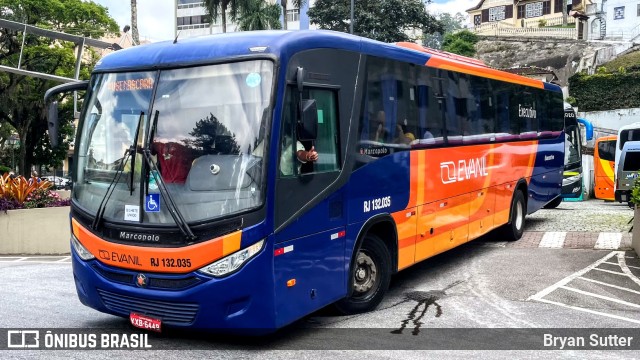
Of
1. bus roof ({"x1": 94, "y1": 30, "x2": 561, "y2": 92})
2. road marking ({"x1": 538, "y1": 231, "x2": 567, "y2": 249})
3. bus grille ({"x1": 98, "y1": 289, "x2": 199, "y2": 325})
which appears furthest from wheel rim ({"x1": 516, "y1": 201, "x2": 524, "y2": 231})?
bus grille ({"x1": 98, "y1": 289, "x2": 199, "y2": 325})

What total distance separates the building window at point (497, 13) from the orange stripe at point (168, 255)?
99.8m

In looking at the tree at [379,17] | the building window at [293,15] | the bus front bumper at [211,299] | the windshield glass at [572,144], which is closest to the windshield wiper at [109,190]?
the bus front bumper at [211,299]

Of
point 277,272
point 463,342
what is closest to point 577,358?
point 463,342

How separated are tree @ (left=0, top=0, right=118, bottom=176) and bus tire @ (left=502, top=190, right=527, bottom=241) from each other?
30949 millimetres

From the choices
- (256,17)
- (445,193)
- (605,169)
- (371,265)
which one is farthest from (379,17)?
(371,265)

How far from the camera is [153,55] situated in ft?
21.7

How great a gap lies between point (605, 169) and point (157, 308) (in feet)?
88.6

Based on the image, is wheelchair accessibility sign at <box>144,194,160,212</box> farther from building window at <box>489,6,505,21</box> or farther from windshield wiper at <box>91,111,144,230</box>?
building window at <box>489,6,505,21</box>

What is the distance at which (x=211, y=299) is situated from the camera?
5.88m

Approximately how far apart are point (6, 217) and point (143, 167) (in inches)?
422

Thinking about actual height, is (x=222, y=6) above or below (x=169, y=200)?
above

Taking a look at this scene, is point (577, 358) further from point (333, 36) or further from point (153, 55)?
point (153, 55)

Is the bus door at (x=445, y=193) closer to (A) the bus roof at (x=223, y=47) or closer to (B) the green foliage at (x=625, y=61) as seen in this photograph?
(A) the bus roof at (x=223, y=47)

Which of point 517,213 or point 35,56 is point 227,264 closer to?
point 517,213
